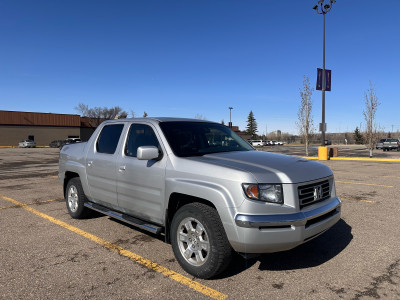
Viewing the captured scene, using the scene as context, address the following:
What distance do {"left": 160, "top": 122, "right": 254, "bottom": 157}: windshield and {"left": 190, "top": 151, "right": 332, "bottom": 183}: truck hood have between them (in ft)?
0.90

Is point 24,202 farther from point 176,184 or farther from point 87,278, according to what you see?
point 176,184

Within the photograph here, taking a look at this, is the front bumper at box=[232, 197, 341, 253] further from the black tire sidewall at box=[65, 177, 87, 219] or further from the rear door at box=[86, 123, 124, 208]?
the black tire sidewall at box=[65, 177, 87, 219]

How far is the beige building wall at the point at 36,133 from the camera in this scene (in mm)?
55938

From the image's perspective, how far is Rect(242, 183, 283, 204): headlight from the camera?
2.88 m

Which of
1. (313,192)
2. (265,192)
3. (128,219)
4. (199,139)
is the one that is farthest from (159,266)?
(313,192)

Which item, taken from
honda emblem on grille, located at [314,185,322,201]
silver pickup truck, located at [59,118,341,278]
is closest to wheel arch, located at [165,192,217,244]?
silver pickup truck, located at [59,118,341,278]

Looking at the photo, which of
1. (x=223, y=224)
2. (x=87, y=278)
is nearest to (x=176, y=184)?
(x=223, y=224)

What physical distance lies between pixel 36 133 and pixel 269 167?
6511cm

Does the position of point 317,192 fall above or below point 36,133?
below

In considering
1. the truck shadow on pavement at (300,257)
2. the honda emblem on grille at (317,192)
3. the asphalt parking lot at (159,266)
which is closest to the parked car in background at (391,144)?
the asphalt parking lot at (159,266)

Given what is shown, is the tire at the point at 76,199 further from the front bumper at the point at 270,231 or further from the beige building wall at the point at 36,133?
the beige building wall at the point at 36,133

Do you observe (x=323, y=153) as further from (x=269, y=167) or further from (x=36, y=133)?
(x=36, y=133)

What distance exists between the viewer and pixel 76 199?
17.6 feet

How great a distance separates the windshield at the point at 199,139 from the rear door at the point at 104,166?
984mm
